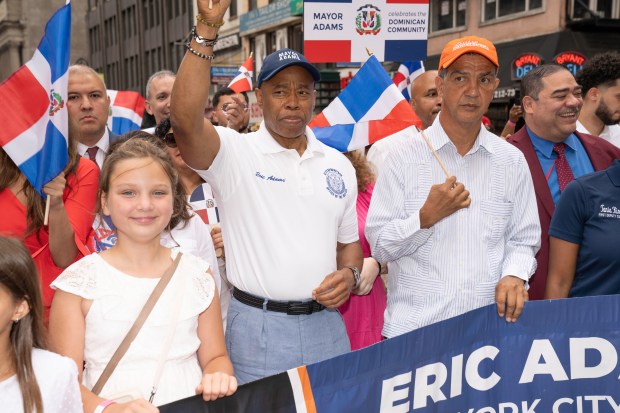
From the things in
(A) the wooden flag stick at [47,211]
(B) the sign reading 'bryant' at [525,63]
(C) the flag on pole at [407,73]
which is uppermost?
(B) the sign reading 'bryant' at [525,63]

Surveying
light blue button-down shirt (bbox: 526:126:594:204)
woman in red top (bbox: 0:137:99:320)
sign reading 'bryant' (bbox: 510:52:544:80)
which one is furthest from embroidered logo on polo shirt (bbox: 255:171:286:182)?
sign reading 'bryant' (bbox: 510:52:544:80)

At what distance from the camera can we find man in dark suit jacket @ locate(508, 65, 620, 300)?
3.82m

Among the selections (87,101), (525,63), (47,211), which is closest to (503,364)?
(47,211)

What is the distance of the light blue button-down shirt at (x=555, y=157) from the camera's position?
3836 mm

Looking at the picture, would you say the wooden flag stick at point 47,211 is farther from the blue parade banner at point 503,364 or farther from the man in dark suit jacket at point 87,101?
the man in dark suit jacket at point 87,101

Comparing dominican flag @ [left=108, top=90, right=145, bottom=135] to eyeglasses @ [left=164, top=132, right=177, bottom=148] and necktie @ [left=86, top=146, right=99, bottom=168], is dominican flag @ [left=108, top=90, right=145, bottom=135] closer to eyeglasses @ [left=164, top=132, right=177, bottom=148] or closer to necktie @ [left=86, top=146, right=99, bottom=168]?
necktie @ [left=86, top=146, right=99, bottom=168]

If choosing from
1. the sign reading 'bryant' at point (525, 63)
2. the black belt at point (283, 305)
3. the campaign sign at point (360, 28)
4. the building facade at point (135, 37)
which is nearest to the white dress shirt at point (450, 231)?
the black belt at point (283, 305)

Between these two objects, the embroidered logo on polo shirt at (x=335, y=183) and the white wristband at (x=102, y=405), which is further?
the embroidered logo on polo shirt at (x=335, y=183)

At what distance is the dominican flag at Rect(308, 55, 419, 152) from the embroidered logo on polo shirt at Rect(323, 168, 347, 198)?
47.2 inches

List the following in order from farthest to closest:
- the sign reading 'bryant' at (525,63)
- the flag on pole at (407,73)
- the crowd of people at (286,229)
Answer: the sign reading 'bryant' at (525,63) < the flag on pole at (407,73) < the crowd of people at (286,229)

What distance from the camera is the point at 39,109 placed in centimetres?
279

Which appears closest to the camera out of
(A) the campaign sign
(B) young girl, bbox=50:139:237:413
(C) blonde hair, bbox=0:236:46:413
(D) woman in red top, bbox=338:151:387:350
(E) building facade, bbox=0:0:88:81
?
(C) blonde hair, bbox=0:236:46:413

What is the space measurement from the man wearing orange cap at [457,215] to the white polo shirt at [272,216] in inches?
10.5

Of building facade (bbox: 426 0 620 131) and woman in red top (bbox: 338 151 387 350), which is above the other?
building facade (bbox: 426 0 620 131)
